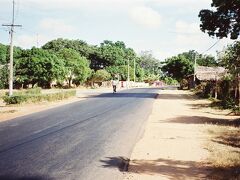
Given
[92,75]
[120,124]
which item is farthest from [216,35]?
[92,75]

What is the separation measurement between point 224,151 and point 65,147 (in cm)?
515

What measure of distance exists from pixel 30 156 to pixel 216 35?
1094 inches

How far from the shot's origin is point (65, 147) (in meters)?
11.7

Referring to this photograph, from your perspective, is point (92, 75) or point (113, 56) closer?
point (92, 75)

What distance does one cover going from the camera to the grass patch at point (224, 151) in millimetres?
8993

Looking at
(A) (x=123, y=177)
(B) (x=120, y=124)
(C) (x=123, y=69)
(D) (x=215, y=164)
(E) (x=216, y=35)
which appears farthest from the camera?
(C) (x=123, y=69)

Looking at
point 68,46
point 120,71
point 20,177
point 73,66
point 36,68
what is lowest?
point 20,177

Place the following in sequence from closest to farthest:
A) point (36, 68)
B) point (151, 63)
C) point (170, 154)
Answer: point (170, 154) < point (36, 68) < point (151, 63)

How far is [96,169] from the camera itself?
9.01 metres

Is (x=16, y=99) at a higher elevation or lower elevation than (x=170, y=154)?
higher

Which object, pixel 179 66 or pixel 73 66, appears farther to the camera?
pixel 179 66

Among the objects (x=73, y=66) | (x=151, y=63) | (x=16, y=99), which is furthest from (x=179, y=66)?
(x=151, y=63)

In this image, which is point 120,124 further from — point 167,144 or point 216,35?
point 216,35

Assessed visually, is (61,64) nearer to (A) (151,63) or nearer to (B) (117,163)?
(B) (117,163)
